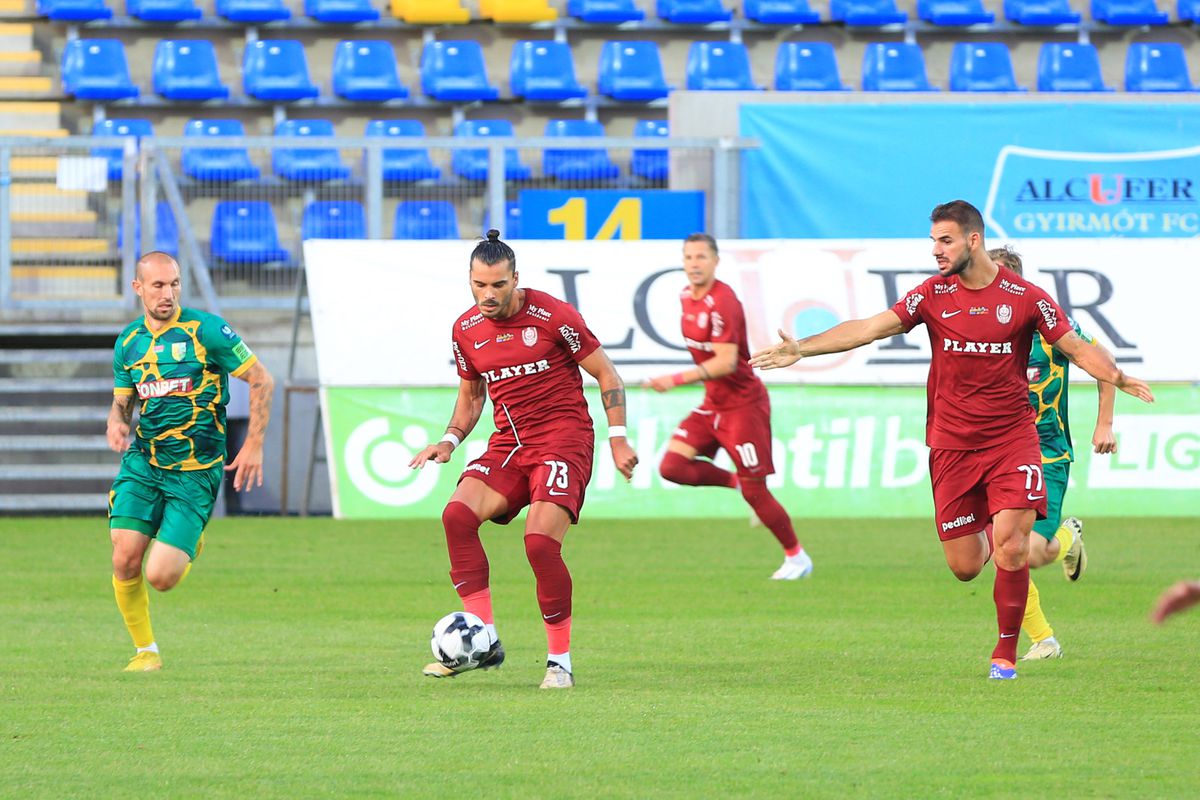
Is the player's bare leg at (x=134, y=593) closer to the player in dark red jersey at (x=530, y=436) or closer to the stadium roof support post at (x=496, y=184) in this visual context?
the player in dark red jersey at (x=530, y=436)

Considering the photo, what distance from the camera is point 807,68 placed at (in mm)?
22562

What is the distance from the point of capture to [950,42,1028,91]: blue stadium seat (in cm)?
2278

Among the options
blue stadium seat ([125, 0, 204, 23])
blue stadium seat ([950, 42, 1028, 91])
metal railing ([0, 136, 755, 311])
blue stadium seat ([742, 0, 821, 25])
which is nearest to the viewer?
metal railing ([0, 136, 755, 311])

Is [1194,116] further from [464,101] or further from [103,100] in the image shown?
[103,100]

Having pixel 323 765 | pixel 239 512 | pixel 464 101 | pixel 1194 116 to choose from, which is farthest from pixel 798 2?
pixel 323 765

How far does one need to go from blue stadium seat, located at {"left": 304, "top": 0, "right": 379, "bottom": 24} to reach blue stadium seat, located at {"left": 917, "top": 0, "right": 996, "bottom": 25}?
665 centimetres

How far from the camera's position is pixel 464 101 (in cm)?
2198

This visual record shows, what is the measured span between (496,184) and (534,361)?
977 centimetres

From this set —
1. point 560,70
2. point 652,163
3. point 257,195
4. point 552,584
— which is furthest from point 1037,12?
point 552,584

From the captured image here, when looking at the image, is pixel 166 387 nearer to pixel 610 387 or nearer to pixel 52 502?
pixel 610 387

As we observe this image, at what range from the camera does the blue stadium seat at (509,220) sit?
58.7 ft

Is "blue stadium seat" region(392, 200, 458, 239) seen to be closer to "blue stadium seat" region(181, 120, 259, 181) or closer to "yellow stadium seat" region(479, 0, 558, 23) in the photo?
"blue stadium seat" region(181, 120, 259, 181)

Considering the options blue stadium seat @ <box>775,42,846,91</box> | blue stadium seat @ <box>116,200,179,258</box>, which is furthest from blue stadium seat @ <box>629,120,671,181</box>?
blue stadium seat @ <box>775,42,846,91</box>

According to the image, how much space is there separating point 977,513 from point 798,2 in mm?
15447
